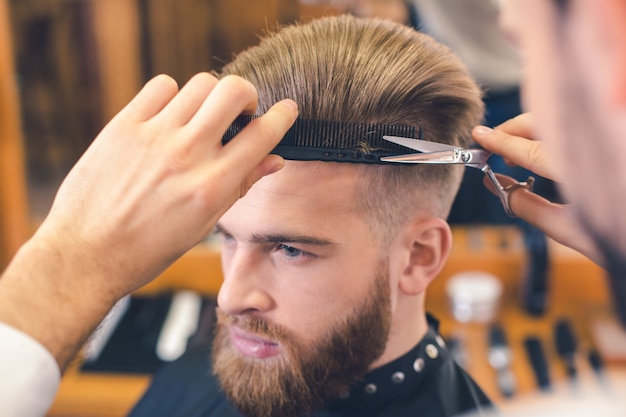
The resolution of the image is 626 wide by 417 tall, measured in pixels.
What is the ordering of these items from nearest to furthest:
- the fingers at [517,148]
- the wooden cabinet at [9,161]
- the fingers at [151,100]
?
the fingers at [151,100] → the fingers at [517,148] → the wooden cabinet at [9,161]

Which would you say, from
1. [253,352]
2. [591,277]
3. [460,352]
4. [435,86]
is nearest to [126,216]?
[253,352]

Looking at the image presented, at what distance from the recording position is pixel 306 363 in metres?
1.27

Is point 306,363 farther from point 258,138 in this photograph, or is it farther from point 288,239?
point 258,138

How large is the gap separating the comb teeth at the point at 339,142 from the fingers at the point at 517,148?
0.13 meters

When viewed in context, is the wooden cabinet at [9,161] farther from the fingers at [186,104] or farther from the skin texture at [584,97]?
the skin texture at [584,97]

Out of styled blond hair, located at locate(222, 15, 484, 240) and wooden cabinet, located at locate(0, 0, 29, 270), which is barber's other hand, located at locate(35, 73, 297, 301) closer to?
styled blond hair, located at locate(222, 15, 484, 240)

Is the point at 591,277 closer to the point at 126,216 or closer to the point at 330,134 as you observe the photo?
the point at 330,134

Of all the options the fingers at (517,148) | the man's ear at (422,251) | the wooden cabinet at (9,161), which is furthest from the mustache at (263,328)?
the wooden cabinet at (9,161)

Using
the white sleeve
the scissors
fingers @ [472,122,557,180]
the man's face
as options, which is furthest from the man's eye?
the white sleeve

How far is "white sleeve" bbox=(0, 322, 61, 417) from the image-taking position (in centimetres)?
75

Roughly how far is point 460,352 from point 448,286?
0.31m

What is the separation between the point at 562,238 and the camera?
111 cm

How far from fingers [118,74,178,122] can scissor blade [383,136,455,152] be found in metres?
0.40

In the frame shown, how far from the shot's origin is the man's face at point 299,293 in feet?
3.93
